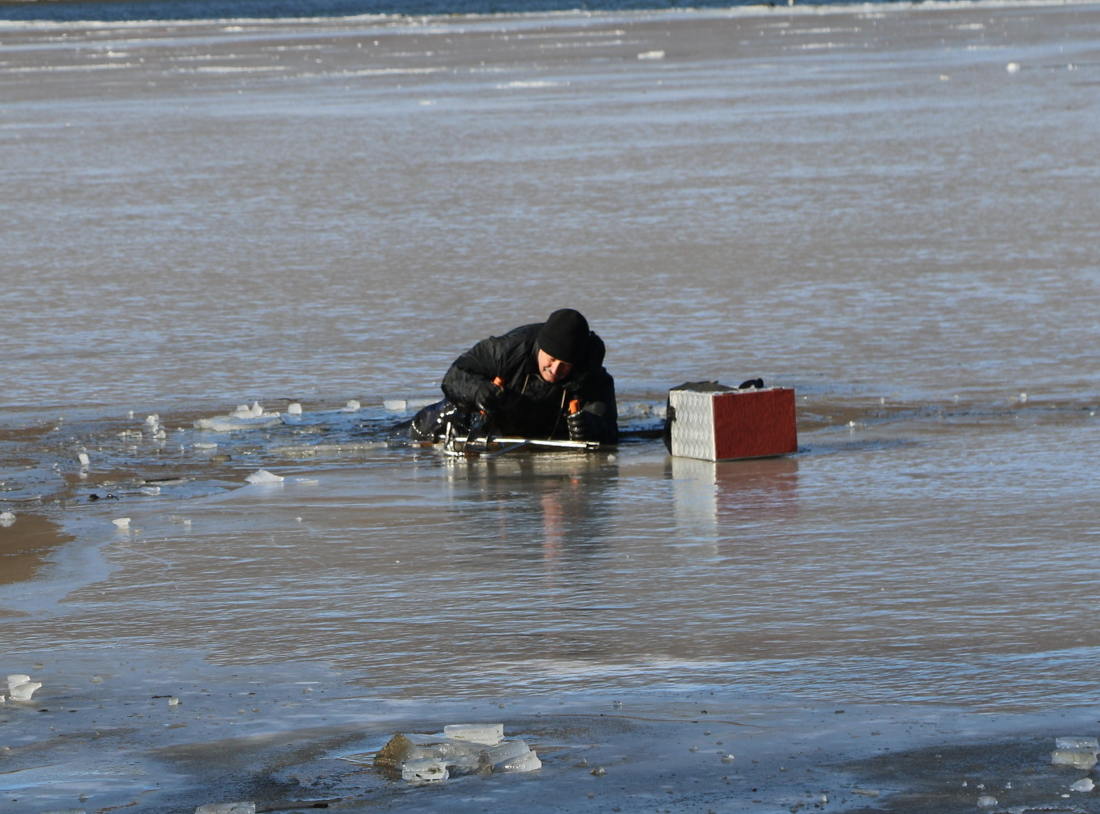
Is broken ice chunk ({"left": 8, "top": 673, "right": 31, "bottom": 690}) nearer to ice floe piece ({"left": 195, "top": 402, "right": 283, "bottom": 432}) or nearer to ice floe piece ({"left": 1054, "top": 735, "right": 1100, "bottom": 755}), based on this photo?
ice floe piece ({"left": 1054, "top": 735, "right": 1100, "bottom": 755})

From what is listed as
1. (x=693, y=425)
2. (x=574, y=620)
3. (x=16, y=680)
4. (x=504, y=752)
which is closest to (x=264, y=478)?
(x=693, y=425)

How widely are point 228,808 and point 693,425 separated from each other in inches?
198

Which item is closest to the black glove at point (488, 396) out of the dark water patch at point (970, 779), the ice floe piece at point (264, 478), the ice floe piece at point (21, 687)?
the ice floe piece at point (264, 478)

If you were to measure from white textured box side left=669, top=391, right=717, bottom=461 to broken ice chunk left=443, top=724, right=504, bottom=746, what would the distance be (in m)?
4.17

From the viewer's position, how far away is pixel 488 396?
9.94m

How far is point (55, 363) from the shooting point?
12945 mm

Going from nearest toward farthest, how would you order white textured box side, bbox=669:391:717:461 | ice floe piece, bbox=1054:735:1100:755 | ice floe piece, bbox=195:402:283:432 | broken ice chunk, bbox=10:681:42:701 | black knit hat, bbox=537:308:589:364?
ice floe piece, bbox=1054:735:1100:755
broken ice chunk, bbox=10:681:42:701
black knit hat, bbox=537:308:589:364
white textured box side, bbox=669:391:717:461
ice floe piece, bbox=195:402:283:432

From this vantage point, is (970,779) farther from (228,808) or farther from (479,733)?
(228,808)

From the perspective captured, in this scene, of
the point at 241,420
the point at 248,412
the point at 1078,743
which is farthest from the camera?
the point at 248,412

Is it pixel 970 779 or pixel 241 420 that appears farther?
pixel 241 420

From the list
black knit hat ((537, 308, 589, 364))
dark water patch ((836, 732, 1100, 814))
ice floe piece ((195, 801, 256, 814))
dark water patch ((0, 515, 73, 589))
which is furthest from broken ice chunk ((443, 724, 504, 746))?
black knit hat ((537, 308, 589, 364))

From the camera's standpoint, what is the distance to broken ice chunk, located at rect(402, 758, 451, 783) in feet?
17.3

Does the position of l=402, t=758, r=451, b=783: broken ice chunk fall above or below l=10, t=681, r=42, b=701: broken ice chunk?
below

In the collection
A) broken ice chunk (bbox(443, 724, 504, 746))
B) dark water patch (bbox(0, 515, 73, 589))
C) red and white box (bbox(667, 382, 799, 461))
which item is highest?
red and white box (bbox(667, 382, 799, 461))
